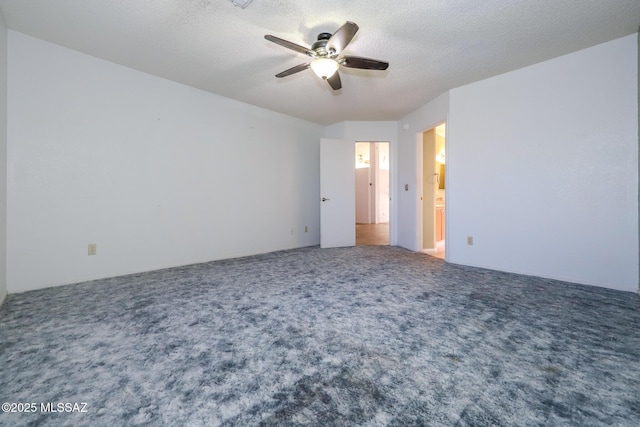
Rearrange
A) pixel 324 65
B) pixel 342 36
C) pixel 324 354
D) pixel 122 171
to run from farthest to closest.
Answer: pixel 122 171
pixel 324 65
pixel 342 36
pixel 324 354

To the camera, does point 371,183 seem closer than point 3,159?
No

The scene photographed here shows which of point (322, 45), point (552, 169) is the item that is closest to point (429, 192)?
point (552, 169)

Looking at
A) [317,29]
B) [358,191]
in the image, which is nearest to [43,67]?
[317,29]

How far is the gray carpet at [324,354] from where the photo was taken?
1.10m

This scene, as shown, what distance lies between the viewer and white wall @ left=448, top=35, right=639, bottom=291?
2.63 metres

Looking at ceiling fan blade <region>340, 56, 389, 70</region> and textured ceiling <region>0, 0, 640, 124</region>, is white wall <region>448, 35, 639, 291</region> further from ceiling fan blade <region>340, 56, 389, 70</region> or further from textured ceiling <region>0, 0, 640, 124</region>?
ceiling fan blade <region>340, 56, 389, 70</region>

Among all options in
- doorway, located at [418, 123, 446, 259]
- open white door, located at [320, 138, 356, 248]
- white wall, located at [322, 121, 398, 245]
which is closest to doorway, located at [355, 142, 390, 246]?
white wall, located at [322, 121, 398, 245]

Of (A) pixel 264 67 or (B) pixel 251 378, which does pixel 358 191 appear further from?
(B) pixel 251 378

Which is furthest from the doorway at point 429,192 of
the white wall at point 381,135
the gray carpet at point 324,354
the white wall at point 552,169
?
the gray carpet at point 324,354

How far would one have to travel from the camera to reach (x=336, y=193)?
5125 mm

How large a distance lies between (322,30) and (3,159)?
3.12 metres

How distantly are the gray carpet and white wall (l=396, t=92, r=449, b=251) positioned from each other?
2.11 meters

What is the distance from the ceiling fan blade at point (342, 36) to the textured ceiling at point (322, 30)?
279 mm

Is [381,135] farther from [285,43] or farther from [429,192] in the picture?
[285,43]
